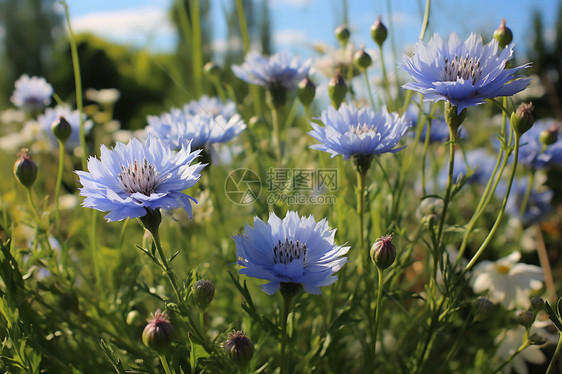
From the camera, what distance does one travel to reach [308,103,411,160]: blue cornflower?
0.55 metres

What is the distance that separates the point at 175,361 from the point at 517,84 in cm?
47

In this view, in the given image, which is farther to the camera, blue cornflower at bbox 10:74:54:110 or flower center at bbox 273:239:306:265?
blue cornflower at bbox 10:74:54:110

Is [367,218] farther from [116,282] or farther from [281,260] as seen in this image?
[116,282]

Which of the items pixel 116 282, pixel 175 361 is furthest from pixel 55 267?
pixel 175 361

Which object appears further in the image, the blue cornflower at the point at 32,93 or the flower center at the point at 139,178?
the blue cornflower at the point at 32,93

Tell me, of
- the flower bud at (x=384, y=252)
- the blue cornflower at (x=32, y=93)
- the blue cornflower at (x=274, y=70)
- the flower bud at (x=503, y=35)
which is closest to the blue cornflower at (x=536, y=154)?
the flower bud at (x=503, y=35)

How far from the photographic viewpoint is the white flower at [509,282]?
79 centimetres

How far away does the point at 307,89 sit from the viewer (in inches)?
29.5

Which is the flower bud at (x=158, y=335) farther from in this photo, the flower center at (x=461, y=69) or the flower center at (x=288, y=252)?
the flower center at (x=461, y=69)

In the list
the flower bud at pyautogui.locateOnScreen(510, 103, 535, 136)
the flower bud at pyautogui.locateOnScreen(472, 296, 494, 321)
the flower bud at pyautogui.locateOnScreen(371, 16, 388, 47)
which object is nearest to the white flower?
the flower bud at pyautogui.locateOnScreen(472, 296, 494, 321)

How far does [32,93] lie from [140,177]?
2.33ft

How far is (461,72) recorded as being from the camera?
1.80ft

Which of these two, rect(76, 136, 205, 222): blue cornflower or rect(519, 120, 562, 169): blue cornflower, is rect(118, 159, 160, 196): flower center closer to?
rect(76, 136, 205, 222): blue cornflower

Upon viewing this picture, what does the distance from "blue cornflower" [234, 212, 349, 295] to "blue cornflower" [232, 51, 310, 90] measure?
41 cm
